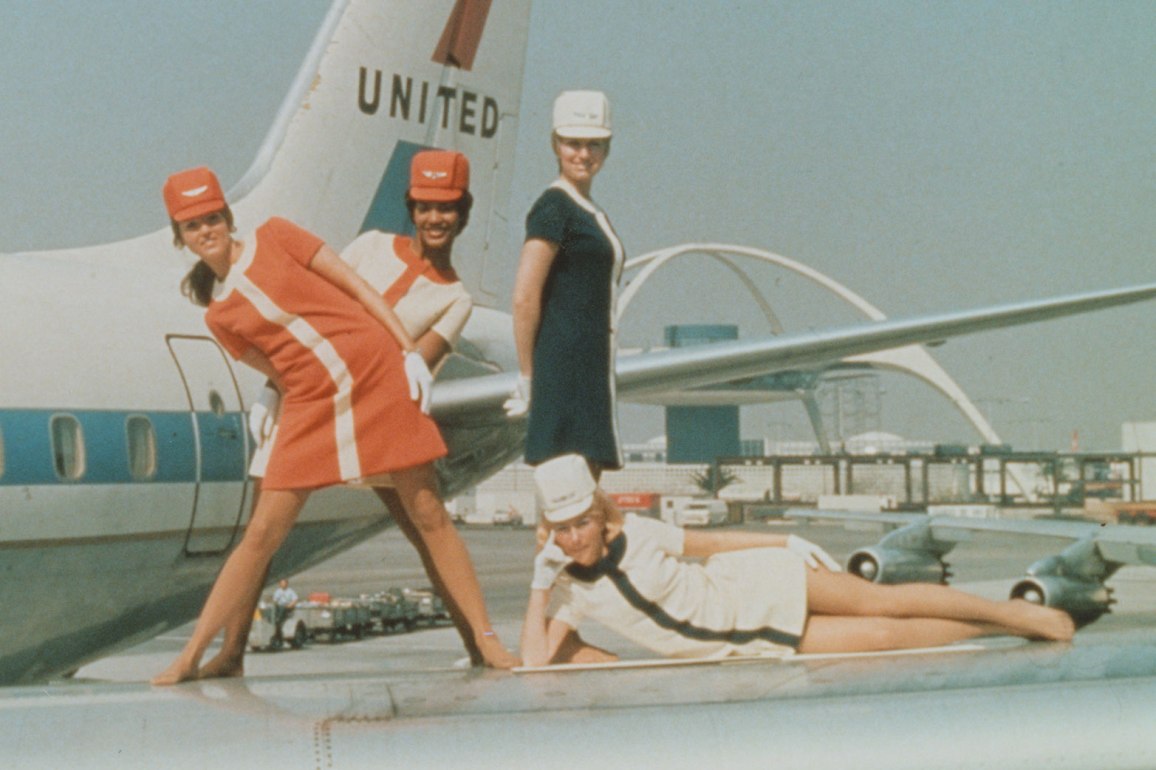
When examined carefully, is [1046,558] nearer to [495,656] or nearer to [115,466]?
[115,466]

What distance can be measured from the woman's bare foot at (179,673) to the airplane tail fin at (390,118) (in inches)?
299

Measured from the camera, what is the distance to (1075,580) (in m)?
8.87

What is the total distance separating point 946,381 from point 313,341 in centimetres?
9097

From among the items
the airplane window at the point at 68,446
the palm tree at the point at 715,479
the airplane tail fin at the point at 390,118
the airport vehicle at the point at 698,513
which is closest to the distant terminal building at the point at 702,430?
the palm tree at the point at 715,479

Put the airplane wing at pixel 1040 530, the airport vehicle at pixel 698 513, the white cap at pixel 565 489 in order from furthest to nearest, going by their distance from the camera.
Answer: the airport vehicle at pixel 698 513 < the airplane wing at pixel 1040 530 < the white cap at pixel 565 489

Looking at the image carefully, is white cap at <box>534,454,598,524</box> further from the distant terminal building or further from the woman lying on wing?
the distant terminal building

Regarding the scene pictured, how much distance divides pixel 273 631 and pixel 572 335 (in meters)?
13.9

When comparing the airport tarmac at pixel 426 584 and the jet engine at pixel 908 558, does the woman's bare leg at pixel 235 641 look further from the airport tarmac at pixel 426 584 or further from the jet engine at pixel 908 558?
the jet engine at pixel 908 558

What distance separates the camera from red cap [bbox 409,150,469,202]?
5.92m

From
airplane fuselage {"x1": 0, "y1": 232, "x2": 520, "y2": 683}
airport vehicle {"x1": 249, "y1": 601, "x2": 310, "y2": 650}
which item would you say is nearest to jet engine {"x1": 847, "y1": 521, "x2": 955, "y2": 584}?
airplane fuselage {"x1": 0, "y1": 232, "x2": 520, "y2": 683}

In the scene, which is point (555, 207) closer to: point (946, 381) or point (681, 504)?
point (681, 504)

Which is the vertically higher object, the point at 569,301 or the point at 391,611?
the point at 569,301

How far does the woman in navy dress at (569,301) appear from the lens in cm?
548

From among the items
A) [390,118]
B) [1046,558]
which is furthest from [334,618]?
[1046,558]
